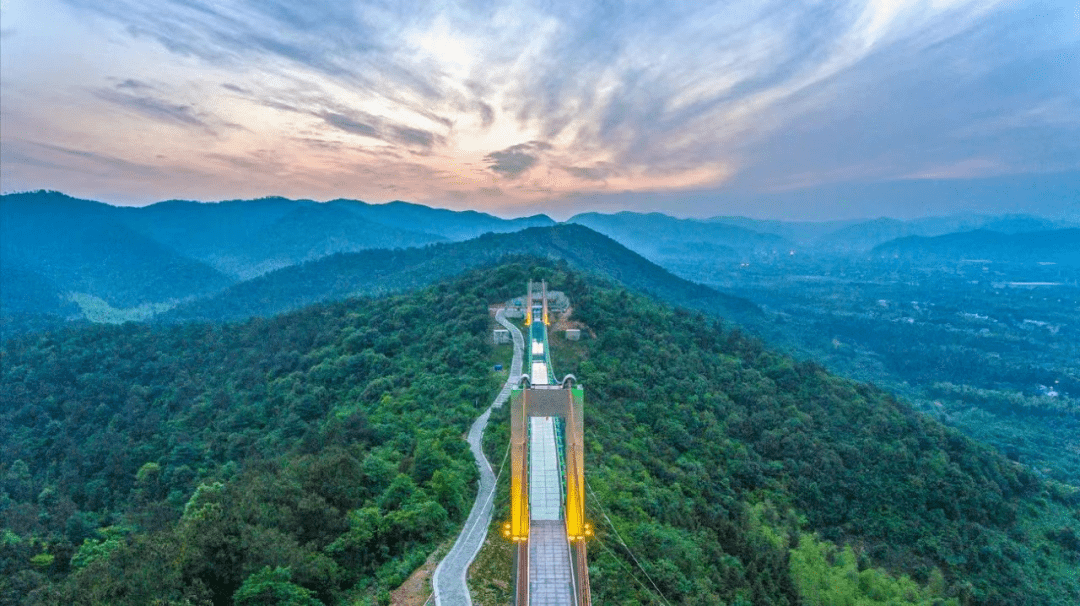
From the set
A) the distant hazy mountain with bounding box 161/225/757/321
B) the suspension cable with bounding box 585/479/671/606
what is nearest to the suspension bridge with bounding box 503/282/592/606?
the suspension cable with bounding box 585/479/671/606

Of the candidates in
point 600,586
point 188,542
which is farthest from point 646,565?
point 188,542

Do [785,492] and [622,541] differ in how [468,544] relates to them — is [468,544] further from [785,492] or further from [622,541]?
[785,492]

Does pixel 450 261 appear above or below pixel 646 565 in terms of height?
above

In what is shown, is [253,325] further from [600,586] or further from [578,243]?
[578,243]

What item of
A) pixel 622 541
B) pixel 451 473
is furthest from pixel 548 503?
pixel 451 473

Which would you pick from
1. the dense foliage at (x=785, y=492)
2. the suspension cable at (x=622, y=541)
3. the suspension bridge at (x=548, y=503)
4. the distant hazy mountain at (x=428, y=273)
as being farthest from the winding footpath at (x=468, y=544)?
the distant hazy mountain at (x=428, y=273)

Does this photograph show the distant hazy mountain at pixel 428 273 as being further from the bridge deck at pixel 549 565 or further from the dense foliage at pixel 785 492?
the bridge deck at pixel 549 565
